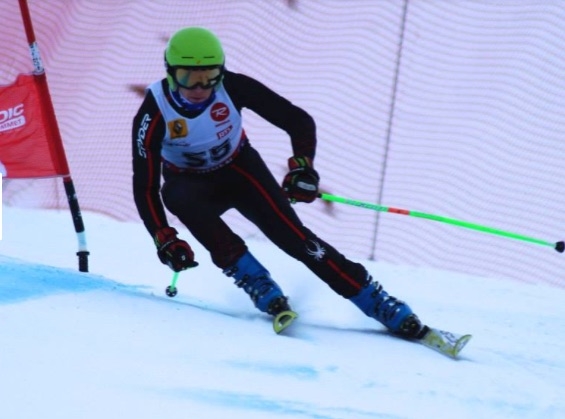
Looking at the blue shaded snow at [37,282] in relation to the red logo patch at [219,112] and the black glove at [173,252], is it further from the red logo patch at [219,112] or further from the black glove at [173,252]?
the red logo patch at [219,112]

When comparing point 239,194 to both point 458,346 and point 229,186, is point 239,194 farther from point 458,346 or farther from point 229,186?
point 458,346

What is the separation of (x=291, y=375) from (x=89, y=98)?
4.95 metres

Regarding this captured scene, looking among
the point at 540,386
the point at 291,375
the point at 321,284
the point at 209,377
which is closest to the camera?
the point at 209,377

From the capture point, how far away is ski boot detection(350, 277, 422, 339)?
127 inches

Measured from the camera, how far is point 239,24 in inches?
268

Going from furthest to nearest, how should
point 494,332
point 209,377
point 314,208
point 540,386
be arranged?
point 314,208, point 494,332, point 540,386, point 209,377

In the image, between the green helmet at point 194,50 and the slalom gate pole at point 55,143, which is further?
the slalom gate pole at point 55,143

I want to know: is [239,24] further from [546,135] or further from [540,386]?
[540,386]

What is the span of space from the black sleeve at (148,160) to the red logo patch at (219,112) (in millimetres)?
203

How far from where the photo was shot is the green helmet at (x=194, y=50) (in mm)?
3029

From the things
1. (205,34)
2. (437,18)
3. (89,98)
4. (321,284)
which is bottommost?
(321,284)

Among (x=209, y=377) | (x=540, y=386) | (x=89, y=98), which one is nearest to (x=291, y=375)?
(x=209, y=377)

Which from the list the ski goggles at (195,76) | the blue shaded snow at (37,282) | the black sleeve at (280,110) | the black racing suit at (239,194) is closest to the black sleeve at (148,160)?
the black racing suit at (239,194)

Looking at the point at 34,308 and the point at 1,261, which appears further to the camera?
the point at 1,261
